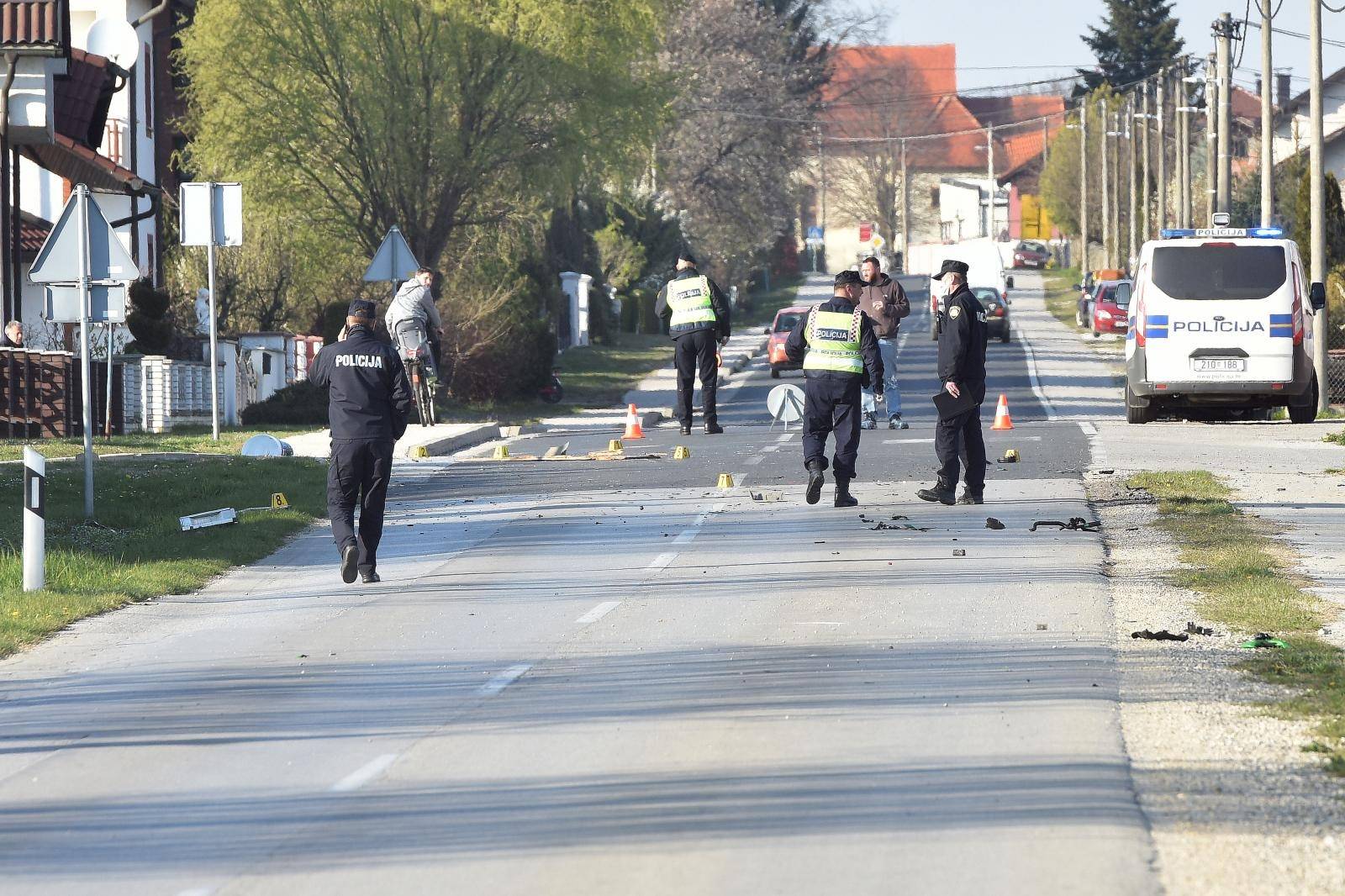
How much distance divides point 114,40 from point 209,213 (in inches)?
193

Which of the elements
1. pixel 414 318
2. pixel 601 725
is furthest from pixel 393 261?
pixel 601 725

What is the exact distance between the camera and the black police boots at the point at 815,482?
1686cm

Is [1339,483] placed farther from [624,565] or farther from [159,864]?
[159,864]

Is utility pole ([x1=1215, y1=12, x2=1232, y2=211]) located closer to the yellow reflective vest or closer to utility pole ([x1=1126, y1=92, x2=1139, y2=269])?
utility pole ([x1=1126, y1=92, x2=1139, y2=269])

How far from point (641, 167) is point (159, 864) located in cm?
3236

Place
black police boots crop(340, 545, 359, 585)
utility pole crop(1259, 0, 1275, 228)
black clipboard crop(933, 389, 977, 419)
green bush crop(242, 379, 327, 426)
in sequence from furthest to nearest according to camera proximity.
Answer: utility pole crop(1259, 0, 1275, 228) < green bush crop(242, 379, 327, 426) < black clipboard crop(933, 389, 977, 419) < black police boots crop(340, 545, 359, 585)

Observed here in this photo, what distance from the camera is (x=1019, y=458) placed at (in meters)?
21.3

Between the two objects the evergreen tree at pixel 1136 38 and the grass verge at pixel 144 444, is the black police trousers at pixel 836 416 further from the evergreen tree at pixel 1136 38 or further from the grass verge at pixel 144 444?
the evergreen tree at pixel 1136 38

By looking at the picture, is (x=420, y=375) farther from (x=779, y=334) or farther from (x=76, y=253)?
(x=779, y=334)

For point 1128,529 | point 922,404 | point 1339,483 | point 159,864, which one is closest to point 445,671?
point 159,864

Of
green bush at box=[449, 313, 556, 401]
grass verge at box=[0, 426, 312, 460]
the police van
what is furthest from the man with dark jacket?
green bush at box=[449, 313, 556, 401]

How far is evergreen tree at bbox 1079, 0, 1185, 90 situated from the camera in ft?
374

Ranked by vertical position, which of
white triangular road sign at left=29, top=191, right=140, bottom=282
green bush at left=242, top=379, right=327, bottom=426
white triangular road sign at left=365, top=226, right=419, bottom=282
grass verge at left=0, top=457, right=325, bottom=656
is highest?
white triangular road sign at left=365, top=226, right=419, bottom=282

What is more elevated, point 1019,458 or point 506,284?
point 506,284
